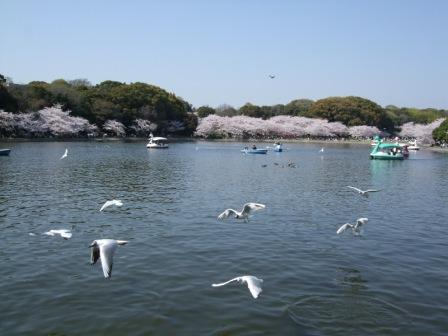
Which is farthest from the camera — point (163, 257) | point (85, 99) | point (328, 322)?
point (85, 99)

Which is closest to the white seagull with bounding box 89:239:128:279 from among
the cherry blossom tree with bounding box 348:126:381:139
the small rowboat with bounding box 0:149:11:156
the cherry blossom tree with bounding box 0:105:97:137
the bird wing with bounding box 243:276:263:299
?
the bird wing with bounding box 243:276:263:299

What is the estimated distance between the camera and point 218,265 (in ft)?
35.1

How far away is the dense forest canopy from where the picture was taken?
73.6 metres

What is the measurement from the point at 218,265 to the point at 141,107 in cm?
8207

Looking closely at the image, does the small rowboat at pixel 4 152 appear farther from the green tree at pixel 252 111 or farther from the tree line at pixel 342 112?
the green tree at pixel 252 111

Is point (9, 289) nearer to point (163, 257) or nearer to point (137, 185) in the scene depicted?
point (163, 257)

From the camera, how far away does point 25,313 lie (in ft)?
26.0

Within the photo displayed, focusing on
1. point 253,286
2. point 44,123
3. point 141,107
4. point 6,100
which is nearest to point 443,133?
point 141,107

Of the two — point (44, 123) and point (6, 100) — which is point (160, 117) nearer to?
point (44, 123)

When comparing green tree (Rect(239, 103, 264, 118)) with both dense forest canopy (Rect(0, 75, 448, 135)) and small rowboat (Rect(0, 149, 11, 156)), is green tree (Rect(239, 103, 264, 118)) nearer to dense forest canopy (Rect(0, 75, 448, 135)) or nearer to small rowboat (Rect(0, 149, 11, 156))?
dense forest canopy (Rect(0, 75, 448, 135))

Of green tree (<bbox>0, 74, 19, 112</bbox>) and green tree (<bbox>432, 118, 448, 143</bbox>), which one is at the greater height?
green tree (<bbox>0, 74, 19, 112</bbox>)

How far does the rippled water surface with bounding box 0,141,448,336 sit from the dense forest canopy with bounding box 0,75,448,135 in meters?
55.8

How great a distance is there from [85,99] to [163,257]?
7611 centimetres

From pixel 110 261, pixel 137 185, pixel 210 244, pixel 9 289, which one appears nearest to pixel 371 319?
pixel 110 261
